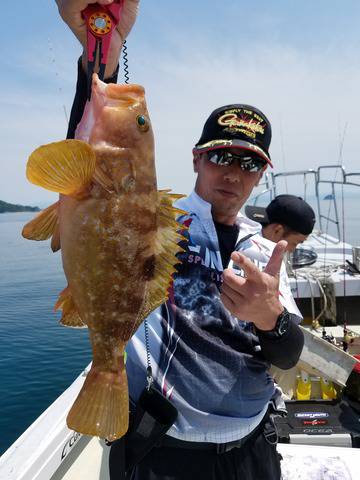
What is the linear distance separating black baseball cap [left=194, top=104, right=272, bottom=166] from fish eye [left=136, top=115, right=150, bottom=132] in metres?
0.84

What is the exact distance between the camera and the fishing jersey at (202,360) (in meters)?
2.17

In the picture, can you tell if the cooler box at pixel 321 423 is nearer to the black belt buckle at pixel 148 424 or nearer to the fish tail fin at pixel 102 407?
the black belt buckle at pixel 148 424

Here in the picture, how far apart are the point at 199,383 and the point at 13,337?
1431 centimetres

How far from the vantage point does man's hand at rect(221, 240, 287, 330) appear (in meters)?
1.86

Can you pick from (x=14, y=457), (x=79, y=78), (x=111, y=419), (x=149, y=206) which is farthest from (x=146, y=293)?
(x=14, y=457)

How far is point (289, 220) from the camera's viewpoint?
5242 millimetres

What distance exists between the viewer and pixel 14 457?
3477mm

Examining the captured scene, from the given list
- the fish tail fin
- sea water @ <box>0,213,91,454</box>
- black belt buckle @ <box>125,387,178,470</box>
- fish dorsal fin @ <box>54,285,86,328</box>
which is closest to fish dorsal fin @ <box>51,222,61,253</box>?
fish dorsal fin @ <box>54,285,86,328</box>

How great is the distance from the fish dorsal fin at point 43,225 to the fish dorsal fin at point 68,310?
251 millimetres

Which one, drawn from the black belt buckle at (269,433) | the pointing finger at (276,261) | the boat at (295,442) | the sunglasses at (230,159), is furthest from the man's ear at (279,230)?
the pointing finger at (276,261)

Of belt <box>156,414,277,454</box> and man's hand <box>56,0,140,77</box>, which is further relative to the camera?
belt <box>156,414,277,454</box>

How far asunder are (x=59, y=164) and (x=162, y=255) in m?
0.58

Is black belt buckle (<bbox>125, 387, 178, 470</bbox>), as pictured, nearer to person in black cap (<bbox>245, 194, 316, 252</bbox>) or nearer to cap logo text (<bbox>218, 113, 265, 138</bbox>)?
cap logo text (<bbox>218, 113, 265, 138</bbox>)

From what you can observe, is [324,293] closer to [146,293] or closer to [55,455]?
[55,455]
